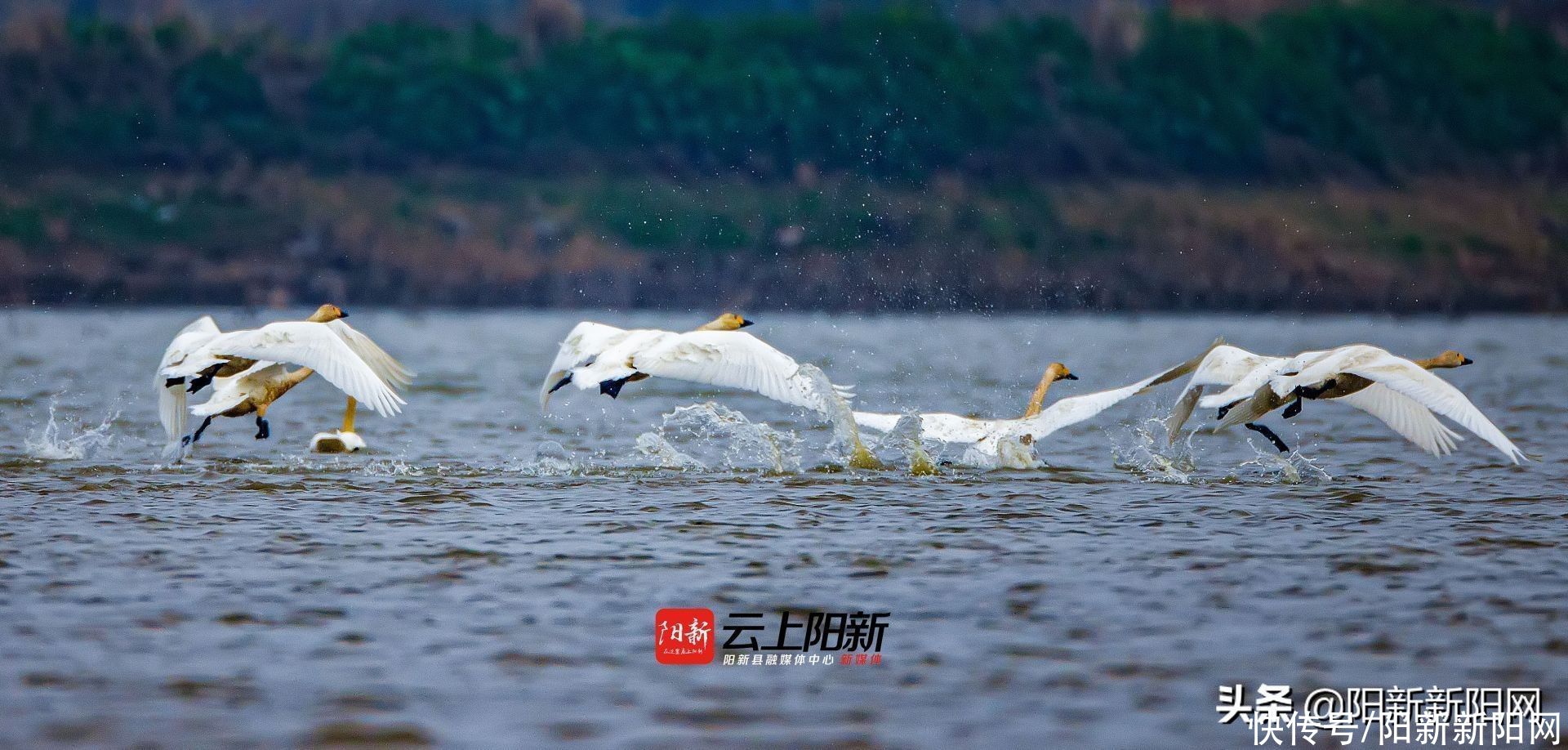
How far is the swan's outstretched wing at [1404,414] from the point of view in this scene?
18047mm

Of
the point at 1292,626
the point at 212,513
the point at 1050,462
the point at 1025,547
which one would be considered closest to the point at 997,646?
the point at 1292,626

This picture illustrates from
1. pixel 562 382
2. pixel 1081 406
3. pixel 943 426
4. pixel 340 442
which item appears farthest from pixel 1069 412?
pixel 340 442

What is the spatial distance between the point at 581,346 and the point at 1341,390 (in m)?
6.84

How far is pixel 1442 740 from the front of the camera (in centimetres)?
873

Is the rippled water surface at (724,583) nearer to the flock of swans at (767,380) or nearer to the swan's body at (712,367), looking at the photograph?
the flock of swans at (767,380)

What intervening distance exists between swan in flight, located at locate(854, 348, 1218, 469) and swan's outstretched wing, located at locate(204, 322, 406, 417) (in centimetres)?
439

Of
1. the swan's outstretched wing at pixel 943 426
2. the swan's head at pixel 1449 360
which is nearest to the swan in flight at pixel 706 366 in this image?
the swan's outstretched wing at pixel 943 426

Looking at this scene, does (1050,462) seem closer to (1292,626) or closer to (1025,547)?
(1025,547)

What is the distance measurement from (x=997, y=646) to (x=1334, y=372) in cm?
706

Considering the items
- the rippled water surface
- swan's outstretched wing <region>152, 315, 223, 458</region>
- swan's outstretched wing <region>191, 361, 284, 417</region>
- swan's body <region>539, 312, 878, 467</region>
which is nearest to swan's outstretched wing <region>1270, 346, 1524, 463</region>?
the rippled water surface

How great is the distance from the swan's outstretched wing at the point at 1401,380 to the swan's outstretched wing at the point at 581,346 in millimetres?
5710

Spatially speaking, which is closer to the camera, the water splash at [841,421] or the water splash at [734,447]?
the water splash at [841,421]

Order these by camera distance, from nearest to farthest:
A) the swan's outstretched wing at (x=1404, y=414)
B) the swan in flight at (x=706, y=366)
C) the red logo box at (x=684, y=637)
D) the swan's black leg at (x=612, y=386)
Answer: the red logo box at (x=684, y=637)
the swan in flight at (x=706, y=366)
the swan's black leg at (x=612, y=386)
the swan's outstretched wing at (x=1404, y=414)

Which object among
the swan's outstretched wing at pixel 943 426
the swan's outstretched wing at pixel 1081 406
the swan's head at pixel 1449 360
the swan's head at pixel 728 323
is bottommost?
the swan's outstretched wing at pixel 943 426
